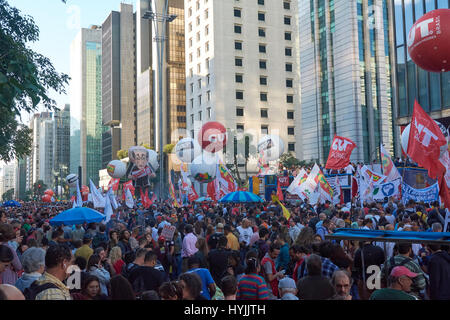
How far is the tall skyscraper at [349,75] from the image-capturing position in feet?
199

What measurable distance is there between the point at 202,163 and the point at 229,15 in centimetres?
4353

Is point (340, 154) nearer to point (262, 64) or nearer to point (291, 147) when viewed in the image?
point (291, 147)

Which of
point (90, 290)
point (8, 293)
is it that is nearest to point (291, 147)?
point (90, 290)

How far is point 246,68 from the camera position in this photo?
69812mm

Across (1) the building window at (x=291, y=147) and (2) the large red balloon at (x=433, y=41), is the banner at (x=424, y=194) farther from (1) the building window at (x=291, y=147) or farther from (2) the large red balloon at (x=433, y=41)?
(1) the building window at (x=291, y=147)

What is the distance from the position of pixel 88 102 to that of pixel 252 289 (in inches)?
6305

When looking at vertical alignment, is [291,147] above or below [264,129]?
below

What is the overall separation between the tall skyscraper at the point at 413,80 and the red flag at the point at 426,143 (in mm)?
28131

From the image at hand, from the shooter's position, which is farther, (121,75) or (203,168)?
(121,75)

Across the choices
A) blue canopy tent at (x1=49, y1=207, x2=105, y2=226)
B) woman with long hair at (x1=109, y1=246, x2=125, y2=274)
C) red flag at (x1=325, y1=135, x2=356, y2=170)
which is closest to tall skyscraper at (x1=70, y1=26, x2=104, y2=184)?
red flag at (x1=325, y1=135, x2=356, y2=170)

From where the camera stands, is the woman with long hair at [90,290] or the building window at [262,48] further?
the building window at [262,48]

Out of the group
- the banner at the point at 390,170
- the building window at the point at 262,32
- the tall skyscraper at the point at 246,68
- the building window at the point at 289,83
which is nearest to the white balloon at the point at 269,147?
the banner at the point at 390,170
